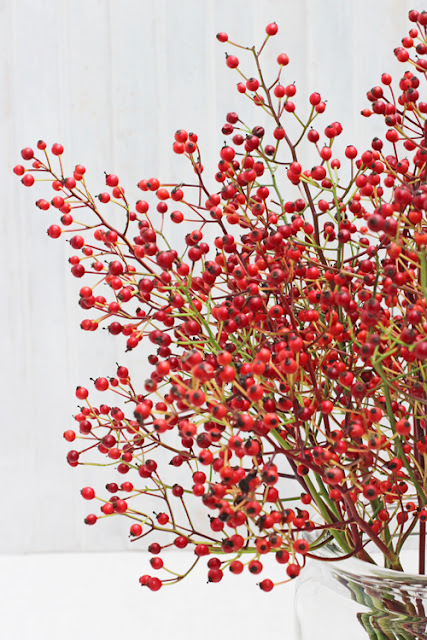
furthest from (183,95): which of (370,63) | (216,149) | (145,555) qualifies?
(145,555)

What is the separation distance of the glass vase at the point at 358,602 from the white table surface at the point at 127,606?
0.31 meters

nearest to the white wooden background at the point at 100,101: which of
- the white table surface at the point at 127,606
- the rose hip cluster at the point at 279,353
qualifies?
the white table surface at the point at 127,606

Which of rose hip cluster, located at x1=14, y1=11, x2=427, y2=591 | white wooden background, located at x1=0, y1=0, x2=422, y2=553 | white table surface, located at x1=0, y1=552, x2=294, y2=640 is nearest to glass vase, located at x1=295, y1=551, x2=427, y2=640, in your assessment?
rose hip cluster, located at x1=14, y1=11, x2=427, y2=591

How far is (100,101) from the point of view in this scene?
34.5 inches

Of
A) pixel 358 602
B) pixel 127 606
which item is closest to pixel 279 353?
pixel 358 602

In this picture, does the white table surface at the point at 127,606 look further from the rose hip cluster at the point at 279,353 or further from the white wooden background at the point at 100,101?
the rose hip cluster at the point at 279,353

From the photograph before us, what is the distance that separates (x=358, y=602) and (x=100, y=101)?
0.67 metres

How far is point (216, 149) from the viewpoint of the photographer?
0.88 meters

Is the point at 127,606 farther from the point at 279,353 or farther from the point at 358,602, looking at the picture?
the point at 279,353

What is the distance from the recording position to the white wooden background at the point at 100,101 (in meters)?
0.85

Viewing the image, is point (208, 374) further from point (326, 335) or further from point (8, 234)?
point (8, 234)

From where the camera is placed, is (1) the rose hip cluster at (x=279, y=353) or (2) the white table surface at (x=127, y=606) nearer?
(1) the rose hip cluster at (x=279, y=353)

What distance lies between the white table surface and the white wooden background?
0.39 ft

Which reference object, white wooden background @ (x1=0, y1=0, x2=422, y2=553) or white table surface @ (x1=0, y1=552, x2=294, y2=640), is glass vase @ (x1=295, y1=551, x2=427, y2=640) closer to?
white table surface @ (x1=0, y1=552, x2=294, y2=640)
